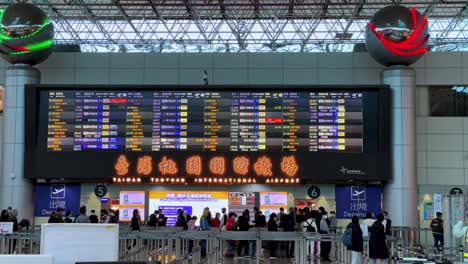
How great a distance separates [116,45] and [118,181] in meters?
6.29

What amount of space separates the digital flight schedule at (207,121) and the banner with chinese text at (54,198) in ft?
7.88

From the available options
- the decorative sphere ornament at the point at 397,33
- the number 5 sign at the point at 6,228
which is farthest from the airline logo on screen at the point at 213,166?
the number 5 sign at the point at 6,228

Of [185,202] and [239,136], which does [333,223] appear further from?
[185,202]

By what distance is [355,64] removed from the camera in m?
23.8

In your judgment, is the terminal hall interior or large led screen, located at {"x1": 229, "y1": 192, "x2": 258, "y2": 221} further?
large led screen, located at {"x1": 229, "y1": 192, "x2": 258, "y2": 221}

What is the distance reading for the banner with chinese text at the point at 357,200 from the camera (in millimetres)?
23016

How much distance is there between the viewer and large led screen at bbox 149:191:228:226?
23250 mm

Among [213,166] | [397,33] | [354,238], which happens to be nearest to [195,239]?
[354,238]

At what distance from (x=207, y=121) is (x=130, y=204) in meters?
4.42

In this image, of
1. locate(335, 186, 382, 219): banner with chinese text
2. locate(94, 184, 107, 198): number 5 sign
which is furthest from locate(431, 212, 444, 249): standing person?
locate(94, 184, 107, 198): number 5 sign

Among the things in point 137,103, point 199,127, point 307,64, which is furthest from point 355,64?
point 137,103

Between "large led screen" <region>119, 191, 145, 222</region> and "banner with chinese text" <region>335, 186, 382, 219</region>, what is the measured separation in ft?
22.5

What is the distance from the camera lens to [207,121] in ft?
70.7

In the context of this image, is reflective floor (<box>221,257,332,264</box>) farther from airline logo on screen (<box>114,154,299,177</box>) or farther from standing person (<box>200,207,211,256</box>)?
airline logo on screen (<box>114,154,299,177</box>)
